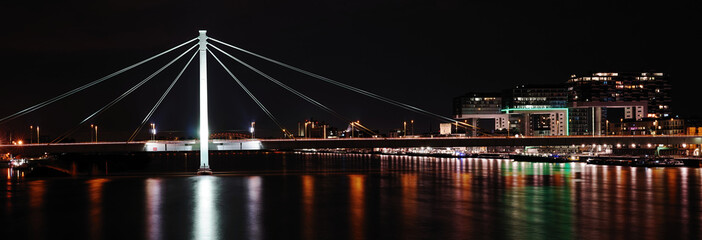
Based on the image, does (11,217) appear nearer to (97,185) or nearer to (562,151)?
(97,185)

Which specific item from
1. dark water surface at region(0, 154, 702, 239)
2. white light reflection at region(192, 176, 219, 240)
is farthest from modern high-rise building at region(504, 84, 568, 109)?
white light reflection at region(192, 176, 219, 240)

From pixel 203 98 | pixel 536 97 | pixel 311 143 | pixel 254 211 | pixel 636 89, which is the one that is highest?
pixel 636 89

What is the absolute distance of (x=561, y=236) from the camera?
23469 millimetres

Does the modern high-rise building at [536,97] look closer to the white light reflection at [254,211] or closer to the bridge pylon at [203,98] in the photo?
the bridge pylon at [203,98]

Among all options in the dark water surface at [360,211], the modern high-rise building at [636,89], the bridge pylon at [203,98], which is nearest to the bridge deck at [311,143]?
the bridge pylon at [203,98]

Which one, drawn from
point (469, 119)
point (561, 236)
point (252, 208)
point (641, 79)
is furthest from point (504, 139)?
point (641, 79)

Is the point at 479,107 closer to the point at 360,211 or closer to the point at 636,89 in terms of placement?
the point at 636,89

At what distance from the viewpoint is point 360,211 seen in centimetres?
3198

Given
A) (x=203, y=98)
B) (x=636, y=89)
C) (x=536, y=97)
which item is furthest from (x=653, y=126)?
(x=203, y=98)

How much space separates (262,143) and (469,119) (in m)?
118

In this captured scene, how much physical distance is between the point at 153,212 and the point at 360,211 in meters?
10.4

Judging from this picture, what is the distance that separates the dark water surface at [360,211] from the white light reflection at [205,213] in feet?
0.15

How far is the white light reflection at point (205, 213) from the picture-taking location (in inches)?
994

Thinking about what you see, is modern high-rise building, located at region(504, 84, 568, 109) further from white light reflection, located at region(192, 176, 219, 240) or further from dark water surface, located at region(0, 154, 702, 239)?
white light reflection, located at region(192, 176, 219, 240)
